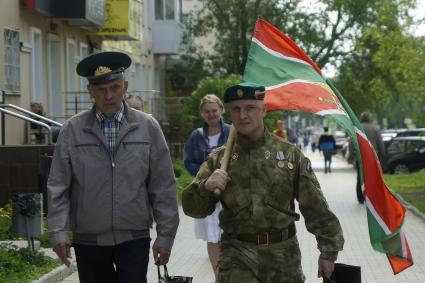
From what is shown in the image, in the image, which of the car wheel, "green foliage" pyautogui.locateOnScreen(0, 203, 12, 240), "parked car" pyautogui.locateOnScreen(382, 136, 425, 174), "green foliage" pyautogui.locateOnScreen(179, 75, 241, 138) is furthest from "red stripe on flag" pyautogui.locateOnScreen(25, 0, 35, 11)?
the car wheel

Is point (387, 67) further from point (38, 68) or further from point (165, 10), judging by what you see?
point (38, 68)

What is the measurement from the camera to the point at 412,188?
29.9 metres

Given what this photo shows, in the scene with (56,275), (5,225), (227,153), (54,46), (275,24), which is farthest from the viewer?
(275,24)

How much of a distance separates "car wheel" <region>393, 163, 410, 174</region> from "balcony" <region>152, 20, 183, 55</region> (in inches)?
386

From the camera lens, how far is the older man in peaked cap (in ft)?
21.2

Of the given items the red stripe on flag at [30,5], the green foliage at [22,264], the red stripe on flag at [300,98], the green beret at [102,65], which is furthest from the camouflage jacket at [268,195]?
the red stripe on flag at [30,5]

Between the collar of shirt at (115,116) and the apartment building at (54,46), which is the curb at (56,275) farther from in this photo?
the apartment building at (54,46)

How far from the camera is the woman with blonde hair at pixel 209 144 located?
35.3ft

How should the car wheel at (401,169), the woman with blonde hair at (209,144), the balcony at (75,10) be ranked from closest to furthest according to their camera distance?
the woman with blonde hair at (209,144)
the balcony at (75,10)
the car wheel at (401,169)

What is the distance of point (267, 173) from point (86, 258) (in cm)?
116

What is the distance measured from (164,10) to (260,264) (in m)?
39.9

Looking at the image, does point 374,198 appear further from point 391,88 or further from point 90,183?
point 391,88

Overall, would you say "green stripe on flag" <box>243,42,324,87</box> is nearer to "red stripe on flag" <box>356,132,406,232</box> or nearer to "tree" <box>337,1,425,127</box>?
"red stripe on flag" <box>356,132,406,232</box>

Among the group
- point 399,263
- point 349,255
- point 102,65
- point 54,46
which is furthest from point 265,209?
point 54,46
